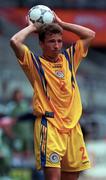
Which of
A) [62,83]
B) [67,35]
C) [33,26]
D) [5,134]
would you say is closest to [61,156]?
[62,83]

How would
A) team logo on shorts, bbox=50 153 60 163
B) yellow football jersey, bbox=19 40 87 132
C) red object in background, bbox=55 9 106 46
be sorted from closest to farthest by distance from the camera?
team logo on shorts, bbox=50 153 60 163 → yellow football jersey, bbox=19 40 87 132 → red object in background, bbox=55 9 106 46

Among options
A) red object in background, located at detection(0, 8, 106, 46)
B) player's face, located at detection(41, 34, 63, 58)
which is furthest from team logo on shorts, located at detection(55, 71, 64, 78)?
red object in background, located at detection(0, 8, 106, 46)

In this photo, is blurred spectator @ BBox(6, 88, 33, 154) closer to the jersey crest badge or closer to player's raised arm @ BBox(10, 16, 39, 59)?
the jersey crest badge

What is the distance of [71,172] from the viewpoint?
29.3 ft

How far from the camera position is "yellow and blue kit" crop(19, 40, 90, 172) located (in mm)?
8742

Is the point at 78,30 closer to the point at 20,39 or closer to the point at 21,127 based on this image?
the point at 20,39

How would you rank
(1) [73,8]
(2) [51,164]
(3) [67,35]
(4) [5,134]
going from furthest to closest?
(1) [73,8] < (3) [67,35] < (4) [5,134] < (2) [51,164]

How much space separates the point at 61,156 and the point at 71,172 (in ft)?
0.88

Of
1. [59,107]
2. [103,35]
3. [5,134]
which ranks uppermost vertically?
[59,107]

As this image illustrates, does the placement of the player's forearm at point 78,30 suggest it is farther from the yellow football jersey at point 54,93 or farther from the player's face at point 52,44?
the yellow football jersey at point 54,93

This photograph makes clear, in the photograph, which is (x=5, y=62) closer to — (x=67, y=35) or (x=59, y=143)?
(x=67, y=35)

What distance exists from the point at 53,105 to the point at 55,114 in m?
0.09

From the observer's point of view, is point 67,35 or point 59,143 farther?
point 67,35

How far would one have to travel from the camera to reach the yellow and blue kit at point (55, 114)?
874 centimetres
